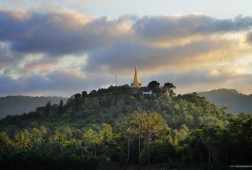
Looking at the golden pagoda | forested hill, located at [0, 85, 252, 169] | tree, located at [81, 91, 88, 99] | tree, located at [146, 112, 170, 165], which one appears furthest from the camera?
tree, located at [81, 91, 88, 99]

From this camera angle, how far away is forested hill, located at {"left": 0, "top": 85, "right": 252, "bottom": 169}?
73875 millimetres

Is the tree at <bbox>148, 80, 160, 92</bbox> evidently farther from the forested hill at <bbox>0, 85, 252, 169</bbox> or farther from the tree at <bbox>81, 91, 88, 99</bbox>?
the tree at <bbox>81, 91, 88, 99</bbox>

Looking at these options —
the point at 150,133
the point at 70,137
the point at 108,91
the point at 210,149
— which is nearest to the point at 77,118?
the point at 108,91

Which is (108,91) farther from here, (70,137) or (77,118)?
(70,137)

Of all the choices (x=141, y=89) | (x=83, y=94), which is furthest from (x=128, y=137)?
(x=83, y=94)

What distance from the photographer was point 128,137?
9188 centimetres

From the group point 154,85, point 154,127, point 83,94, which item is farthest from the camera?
point 83,94

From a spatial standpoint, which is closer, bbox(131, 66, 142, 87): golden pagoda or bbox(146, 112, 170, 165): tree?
bbox(146, 112, 170, 165): tree

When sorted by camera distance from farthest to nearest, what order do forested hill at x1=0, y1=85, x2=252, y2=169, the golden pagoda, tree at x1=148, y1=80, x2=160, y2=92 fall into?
the golden pagoda → tree at x1=148, y1=80, x2=160, y2=92 → forested hill at x1=0, y1=85, x2=252, y2=169

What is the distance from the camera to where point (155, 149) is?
8619 centimetres

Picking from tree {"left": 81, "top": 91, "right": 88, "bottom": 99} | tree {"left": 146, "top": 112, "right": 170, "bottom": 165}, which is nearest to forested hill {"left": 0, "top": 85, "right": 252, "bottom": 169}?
tree {"left": 146, "top": 112, "right": 170, "bottom": 165}

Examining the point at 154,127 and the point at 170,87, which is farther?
the point at 170,87

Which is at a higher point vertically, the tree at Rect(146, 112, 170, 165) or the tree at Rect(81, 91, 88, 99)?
the tree at Rect(81, 91, 88, 99)

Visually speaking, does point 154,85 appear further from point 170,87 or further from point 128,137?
point 128,137
